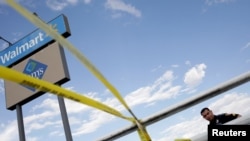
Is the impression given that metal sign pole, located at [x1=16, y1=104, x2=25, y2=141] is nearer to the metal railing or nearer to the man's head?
the man's head

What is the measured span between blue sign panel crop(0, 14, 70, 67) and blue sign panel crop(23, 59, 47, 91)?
0.35 meters

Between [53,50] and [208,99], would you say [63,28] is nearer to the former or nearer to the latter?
[53,50]

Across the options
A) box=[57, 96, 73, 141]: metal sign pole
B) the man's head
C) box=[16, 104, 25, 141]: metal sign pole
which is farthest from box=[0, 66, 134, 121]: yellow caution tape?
box=[16, 104, 25, 141]: metal sign pole

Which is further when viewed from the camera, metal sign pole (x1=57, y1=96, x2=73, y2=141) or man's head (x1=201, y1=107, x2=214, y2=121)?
metal sign pole (x1=57, y1=96, x2=73, y2=141)

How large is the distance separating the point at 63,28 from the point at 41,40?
1214 millimetres

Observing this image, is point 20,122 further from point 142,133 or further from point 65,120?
point 142,133

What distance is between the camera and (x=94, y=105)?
5.12 ft

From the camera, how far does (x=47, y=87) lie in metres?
1.25

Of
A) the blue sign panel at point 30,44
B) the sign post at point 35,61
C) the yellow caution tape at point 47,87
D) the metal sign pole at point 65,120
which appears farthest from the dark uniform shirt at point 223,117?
the blue sign panel at point 30,44

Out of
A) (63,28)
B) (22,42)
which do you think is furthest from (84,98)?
(22,42)

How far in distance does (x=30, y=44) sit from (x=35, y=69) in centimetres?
87

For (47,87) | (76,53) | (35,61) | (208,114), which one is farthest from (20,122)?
(47,87)

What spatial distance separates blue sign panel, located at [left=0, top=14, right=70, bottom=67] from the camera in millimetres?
9055

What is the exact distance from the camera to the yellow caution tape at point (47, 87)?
1.08 metres
